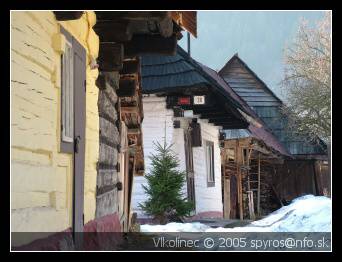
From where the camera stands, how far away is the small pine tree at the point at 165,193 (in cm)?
1276

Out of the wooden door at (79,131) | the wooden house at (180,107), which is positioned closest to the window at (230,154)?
the wooden house at (180,107)

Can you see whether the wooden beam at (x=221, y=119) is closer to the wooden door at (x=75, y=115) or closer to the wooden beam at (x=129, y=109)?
the wooden beam at (x=129, y=109)

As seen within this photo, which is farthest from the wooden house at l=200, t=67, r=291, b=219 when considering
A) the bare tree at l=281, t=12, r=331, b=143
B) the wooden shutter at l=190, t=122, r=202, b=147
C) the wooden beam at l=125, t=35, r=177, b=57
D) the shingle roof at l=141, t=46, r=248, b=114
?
the wooden beam at l=125, t=35, r=177, b=57

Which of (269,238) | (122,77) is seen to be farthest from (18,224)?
(269,238)

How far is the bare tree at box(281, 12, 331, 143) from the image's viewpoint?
2178 cm

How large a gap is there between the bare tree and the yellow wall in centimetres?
1660

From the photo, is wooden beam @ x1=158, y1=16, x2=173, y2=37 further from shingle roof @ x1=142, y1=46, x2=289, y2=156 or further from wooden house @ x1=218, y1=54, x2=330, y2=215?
wooden house @ x1=218, y1=54, x2=330, y2=215

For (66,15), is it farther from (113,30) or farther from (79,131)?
(113,30)

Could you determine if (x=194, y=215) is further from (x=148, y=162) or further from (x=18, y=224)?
(x=18, y=224)

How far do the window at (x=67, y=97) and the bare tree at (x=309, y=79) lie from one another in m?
16.1

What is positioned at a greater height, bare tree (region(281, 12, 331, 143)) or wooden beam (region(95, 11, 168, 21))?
bare tree (region(281, 12, 331, 143))

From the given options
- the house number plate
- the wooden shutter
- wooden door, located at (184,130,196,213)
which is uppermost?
the house number plate
